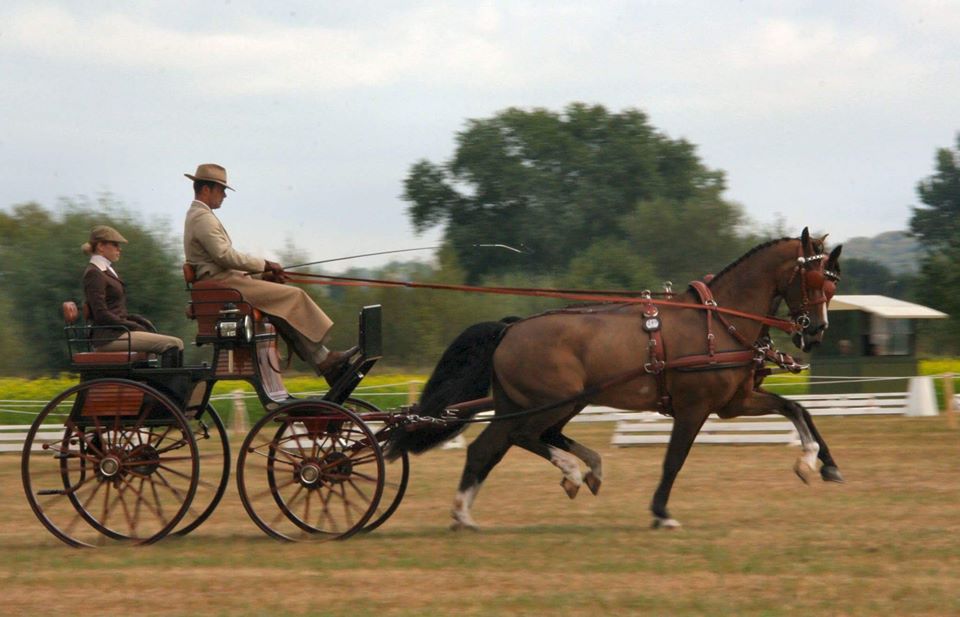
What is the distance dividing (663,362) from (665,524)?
103 cm

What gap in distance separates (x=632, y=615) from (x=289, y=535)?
3329 mm

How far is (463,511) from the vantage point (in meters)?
7.82

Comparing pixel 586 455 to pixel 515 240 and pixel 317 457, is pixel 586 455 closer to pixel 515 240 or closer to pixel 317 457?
pixel 317 457

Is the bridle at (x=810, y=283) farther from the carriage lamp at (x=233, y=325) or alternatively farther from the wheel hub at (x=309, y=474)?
the carriage lamp at (x=233, y=325)

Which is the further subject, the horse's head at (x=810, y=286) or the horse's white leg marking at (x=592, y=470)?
the horse's white leg marking at (x=592, y=470)

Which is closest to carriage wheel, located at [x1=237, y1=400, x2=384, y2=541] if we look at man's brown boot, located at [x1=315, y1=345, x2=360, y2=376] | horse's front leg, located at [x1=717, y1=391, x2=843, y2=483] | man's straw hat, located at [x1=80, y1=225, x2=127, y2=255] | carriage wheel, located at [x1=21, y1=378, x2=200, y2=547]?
man's brown boot, located at [x1=315, y1=345, x2=360, y2=376]

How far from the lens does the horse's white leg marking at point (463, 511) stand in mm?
7820

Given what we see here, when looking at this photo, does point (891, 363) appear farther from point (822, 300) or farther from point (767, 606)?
point (767, 606)

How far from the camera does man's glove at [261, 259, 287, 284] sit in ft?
25.1

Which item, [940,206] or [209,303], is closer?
[209,303]

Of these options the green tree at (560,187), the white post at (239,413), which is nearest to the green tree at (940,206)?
the green tree at (560,187)

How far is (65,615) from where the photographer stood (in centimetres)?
560

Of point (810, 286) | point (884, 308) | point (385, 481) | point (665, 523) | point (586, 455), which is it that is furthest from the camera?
point (884, 308)

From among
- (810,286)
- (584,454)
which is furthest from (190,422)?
(810,286)
